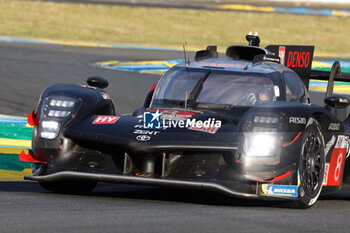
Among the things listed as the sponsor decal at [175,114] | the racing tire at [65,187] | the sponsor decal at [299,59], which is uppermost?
the sponsor decal at [299,59]

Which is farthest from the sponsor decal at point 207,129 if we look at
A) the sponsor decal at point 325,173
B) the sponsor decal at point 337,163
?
the sponsor decal at point 337,163

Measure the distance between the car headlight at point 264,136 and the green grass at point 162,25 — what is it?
92.2 feet

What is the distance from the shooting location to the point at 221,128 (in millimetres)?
7512

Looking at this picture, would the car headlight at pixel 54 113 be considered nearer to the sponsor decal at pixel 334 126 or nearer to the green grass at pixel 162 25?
the sponsor decal at pixel 334 126

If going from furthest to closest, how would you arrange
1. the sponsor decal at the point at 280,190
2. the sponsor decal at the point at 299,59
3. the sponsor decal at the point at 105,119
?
the sponsor decal at the point at 299,59, the sponsor decal at the point at 105,119, the sponsor decal at the point at 280,190

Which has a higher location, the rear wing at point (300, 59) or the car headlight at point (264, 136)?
the rear wing at point (300, 59)

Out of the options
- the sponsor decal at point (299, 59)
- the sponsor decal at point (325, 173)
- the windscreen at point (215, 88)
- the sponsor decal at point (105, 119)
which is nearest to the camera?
the sponsor decal at point (105, 119)

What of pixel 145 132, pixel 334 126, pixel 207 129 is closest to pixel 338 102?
pixel 334 126

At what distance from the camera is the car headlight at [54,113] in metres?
7.84

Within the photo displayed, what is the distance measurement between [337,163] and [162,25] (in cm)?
3625

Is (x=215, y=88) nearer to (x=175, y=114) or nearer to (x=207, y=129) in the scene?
(x=175, y=114)

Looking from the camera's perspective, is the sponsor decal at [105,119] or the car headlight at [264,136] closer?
the car headlight at [264,136]

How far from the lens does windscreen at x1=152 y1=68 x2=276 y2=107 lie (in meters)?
8.48

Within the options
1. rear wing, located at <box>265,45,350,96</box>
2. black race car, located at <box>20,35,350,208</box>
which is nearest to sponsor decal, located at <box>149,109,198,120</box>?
black race car, located at <box>20,35,350,208</box>
